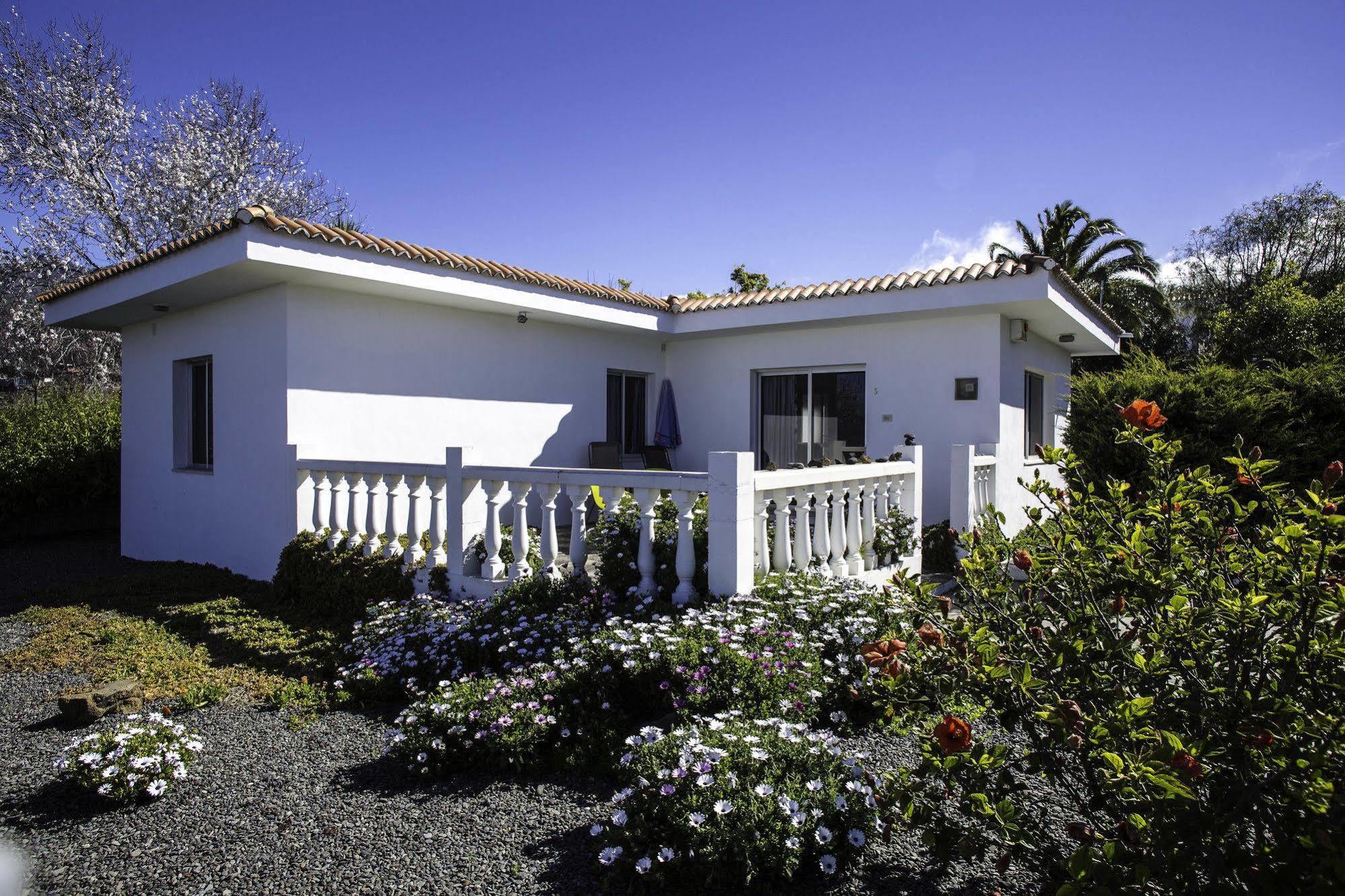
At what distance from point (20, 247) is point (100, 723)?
19205mm

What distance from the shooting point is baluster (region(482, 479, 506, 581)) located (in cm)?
598

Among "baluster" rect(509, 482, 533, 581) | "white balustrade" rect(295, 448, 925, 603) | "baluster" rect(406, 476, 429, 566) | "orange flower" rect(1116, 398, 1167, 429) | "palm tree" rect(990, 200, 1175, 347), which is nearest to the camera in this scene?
"orange flower" rect(1116, 398, 1167, 429)

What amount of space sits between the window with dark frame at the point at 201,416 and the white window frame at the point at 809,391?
7.24m

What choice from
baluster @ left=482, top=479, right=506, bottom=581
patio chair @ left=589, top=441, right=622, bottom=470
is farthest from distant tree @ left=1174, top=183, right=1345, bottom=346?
baluster @ left=482, top=479, right=506, bottom=581

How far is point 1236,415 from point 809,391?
17.1 feet

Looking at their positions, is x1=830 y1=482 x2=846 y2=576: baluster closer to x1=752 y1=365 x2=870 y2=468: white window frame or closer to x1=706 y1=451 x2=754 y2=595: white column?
x1=706 y1=451 x2=754 y2=595: white column

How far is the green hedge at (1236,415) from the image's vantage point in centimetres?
841

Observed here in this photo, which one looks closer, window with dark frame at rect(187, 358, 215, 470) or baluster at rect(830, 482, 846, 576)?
baluster at rect(830, 482, 846, 576)

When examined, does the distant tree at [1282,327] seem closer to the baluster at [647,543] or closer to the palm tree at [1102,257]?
the palm tree at [1102,257]

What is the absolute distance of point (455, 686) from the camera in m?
4.18

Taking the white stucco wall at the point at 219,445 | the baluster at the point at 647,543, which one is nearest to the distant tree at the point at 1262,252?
the baluster at the point at 647,543

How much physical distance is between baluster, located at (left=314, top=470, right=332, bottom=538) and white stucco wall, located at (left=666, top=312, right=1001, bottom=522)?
5873 millimetres

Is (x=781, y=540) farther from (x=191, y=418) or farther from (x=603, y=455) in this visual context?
(x=191, y=418)

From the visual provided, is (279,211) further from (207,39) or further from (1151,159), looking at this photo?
(1151,159)
